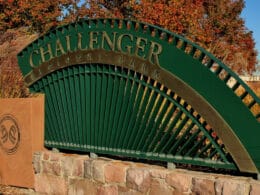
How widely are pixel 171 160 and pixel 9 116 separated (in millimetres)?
2669

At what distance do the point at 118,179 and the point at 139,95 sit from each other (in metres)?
1.01

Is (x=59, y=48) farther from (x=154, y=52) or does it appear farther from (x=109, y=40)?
(x=154, y=52)

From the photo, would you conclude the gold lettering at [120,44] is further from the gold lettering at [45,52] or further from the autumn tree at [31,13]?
the autumn tree at [31,13]

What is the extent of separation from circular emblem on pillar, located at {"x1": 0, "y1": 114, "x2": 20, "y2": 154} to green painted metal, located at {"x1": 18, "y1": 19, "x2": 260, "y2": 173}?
43cm

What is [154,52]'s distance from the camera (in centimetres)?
446

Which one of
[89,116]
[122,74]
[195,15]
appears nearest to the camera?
[122,74]

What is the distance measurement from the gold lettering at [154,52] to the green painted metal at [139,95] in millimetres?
11

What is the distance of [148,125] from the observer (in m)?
4.67

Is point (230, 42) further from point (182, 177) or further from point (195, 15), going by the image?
point (182, 177)

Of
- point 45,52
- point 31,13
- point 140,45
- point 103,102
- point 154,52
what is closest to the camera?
point 154,52

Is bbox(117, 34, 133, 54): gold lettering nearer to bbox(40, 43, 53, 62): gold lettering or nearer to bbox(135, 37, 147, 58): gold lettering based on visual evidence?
bbox(135, 37, 147, 58): gold lettering

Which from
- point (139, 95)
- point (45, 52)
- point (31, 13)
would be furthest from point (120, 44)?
point (31, 13)

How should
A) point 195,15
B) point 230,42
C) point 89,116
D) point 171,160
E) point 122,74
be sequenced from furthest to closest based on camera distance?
point 230,42, point 195,15, point 89,116, point 122,74, point 171,160

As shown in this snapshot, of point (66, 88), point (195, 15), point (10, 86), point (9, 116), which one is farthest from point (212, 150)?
point (195, 15)
